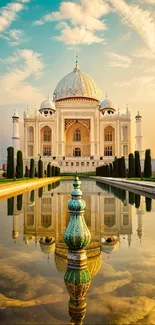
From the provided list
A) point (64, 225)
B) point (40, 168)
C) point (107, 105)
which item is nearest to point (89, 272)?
point (64, 225)

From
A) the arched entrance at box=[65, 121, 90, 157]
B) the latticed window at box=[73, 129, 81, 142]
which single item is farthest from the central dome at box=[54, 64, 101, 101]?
the latticed window at box=[73, 129, 81, 142]

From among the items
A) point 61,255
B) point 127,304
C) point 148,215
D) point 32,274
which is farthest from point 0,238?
point 148,215

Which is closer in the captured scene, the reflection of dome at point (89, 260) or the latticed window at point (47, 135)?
the reflection of dome at point (89, 260)

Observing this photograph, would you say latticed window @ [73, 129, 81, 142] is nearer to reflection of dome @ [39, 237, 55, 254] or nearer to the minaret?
the minaret

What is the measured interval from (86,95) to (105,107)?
12.1ft

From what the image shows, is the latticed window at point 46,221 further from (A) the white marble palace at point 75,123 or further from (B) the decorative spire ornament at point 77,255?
(A) the white marble palace at point 75,123

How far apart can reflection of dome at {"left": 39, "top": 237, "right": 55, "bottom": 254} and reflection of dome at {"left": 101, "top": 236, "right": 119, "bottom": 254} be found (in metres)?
0.55

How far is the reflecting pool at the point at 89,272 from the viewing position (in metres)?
1.64

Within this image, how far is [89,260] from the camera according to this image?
2588 millimetres

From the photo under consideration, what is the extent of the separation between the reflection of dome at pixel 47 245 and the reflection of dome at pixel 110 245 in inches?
21.5

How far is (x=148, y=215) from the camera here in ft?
17.0

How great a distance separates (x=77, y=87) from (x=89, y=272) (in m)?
40.0

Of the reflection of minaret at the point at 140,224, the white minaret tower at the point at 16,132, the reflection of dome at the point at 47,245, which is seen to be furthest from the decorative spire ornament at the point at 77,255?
the white minaret tower at the point at 16,132

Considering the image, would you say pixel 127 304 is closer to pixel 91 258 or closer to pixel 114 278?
pixel 114 278
